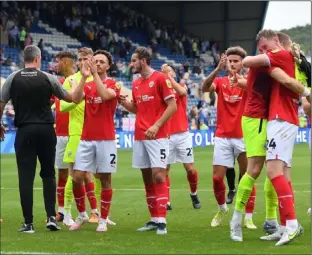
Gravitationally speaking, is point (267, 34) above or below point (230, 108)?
above

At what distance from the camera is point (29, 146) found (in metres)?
8.47

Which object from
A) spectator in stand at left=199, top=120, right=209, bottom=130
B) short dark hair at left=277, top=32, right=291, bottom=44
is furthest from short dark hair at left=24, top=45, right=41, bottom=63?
spectator in stand at left=199, top=120, right=209, bottom=130

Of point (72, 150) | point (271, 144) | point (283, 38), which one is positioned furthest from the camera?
point (72, 150)

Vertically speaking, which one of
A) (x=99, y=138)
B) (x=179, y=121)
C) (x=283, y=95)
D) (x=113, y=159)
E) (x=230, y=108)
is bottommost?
(x=113, y=159)

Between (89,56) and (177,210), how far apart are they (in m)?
3.33

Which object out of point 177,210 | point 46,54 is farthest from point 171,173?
point 46,54

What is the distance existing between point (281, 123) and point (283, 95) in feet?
0.93

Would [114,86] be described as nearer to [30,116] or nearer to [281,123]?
[30,116]

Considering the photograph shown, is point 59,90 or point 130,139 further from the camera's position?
point 130,139

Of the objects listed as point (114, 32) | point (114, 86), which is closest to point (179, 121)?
point (114, 86)

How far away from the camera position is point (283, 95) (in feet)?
23.7

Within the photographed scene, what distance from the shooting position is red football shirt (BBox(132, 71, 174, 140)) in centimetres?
834

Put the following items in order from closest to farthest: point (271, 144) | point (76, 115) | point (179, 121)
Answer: point (271, 144) < point (76, 115) < point (179, 121)

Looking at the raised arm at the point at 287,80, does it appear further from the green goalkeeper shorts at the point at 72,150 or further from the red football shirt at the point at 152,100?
the green goalkeeper shorts at the point at 72,150
